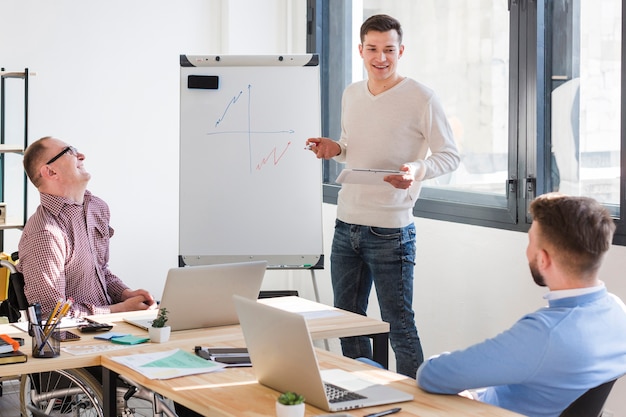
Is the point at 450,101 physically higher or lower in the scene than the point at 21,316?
higher

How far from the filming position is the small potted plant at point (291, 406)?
1836 mm

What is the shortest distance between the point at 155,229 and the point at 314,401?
3.50 m

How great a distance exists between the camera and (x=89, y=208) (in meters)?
3.36

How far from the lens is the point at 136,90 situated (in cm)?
522

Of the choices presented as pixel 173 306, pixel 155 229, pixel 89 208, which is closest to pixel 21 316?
pixel 89 208

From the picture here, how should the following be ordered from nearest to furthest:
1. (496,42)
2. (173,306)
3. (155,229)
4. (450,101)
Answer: (173,306), (496,42), (450,101), (155,229)

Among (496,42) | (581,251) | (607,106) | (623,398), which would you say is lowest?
(623,398)

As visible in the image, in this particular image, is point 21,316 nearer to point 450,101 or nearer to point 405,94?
point 405,94

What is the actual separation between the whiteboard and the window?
64cm

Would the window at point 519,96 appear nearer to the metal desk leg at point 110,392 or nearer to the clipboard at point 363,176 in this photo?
the clipboard at point 363,176

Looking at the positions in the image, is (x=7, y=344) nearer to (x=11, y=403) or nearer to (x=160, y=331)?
(x=160, y=331)

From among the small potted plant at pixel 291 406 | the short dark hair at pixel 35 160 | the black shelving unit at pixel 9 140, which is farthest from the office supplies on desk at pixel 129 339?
the black shelving unit at pixel 9 140

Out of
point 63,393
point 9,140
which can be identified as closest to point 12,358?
point 63,393

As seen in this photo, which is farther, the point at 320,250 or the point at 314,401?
the point at 320,250
